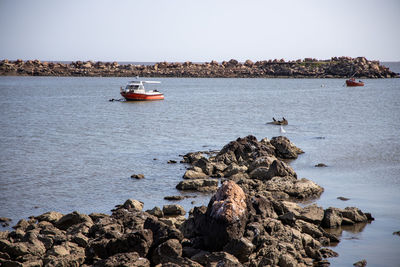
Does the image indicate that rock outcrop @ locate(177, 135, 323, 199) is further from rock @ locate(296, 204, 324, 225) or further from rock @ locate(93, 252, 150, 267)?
rock @ locate(93, 252, 150, 267)

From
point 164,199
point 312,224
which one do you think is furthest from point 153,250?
point 164,199

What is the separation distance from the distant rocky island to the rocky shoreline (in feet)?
391

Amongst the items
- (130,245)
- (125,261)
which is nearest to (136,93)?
(130,245)

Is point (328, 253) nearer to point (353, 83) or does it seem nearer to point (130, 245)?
point (130, 245)

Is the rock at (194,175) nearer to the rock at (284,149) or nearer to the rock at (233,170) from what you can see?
the rock at (233,170)

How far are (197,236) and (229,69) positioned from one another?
141492mm

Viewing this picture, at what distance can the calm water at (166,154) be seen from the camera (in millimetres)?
17375

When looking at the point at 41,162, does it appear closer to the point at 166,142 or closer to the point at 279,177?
the point at 166,142

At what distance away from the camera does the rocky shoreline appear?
36.4 feet

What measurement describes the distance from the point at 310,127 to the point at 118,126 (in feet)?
52.1

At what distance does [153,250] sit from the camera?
11.4 meters

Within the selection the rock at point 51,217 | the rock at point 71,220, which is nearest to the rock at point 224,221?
the rock at point 71,220

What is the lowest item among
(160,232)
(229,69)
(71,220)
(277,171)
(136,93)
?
(71,220)

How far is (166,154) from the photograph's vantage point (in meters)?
27.2
